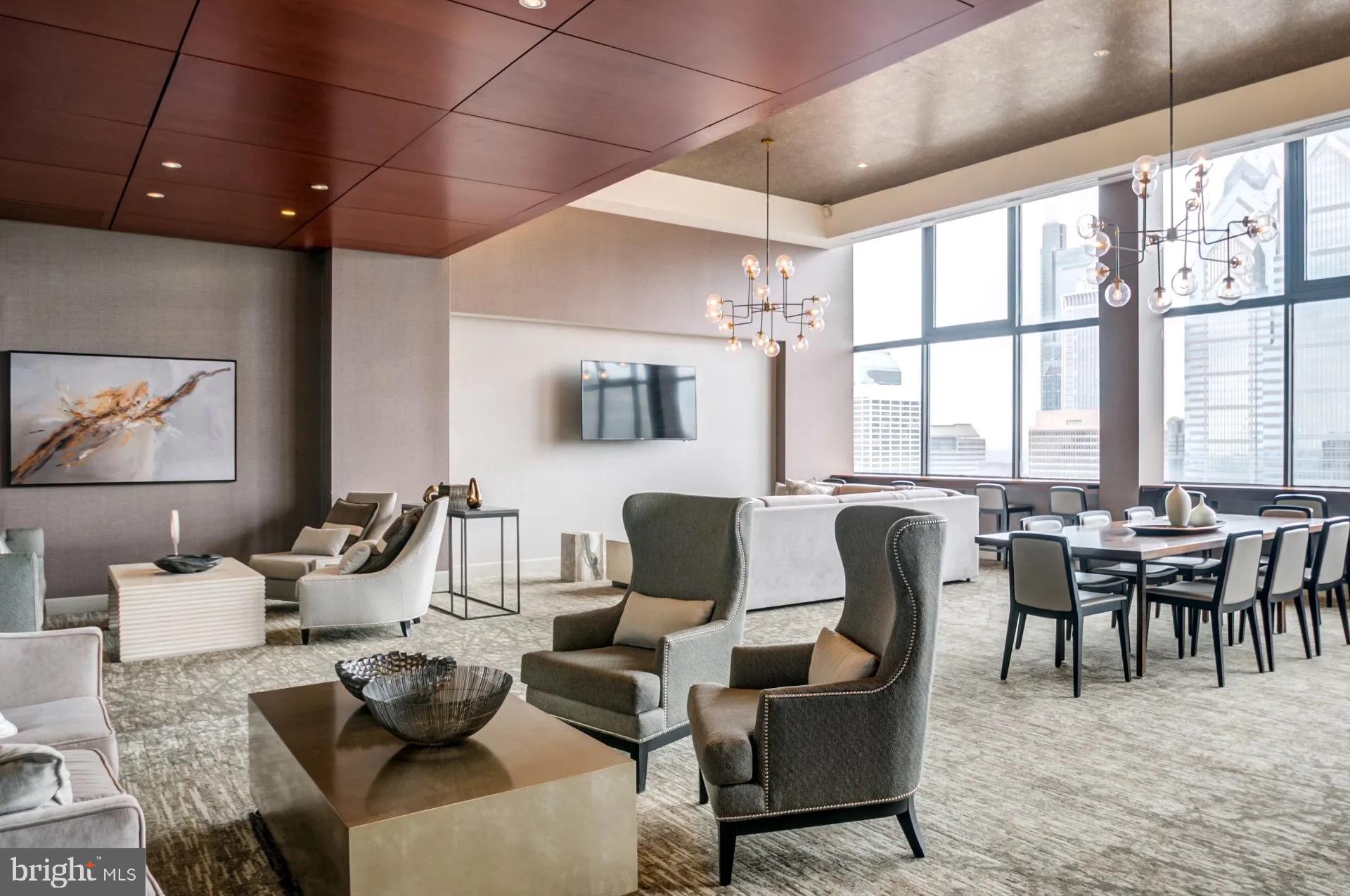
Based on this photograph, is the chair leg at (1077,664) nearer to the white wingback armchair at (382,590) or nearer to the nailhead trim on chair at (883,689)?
the nailhead trim on chair at (883,689)

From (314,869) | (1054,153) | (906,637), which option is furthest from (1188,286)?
(314,869)

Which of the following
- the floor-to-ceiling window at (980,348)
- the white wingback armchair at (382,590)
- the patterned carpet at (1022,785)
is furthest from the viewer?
the floor-to-ceiling window at (980,348)

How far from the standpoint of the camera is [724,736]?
250cm

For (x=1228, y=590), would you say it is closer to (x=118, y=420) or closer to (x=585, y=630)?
(x=585, y=630)

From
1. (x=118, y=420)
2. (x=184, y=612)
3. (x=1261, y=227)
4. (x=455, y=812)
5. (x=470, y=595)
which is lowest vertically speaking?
(x=470, y=595)

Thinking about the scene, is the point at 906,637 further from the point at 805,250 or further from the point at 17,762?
the point at 805,250

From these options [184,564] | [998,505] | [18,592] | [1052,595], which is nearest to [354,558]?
[184,564]

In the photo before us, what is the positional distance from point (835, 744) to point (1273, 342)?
7445 millimetres

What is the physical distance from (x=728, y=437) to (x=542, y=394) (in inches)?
97.3

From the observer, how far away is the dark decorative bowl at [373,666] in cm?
279

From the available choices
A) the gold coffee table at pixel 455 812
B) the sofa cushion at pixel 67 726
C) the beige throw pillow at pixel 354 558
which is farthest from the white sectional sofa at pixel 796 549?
the sofa cushion at pixel 67 726

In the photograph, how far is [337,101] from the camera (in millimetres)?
4270

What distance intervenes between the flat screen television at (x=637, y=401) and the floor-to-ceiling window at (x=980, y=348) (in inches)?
102

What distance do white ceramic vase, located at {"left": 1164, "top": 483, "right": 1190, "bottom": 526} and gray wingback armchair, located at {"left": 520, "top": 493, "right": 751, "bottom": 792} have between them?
3.48 meters
